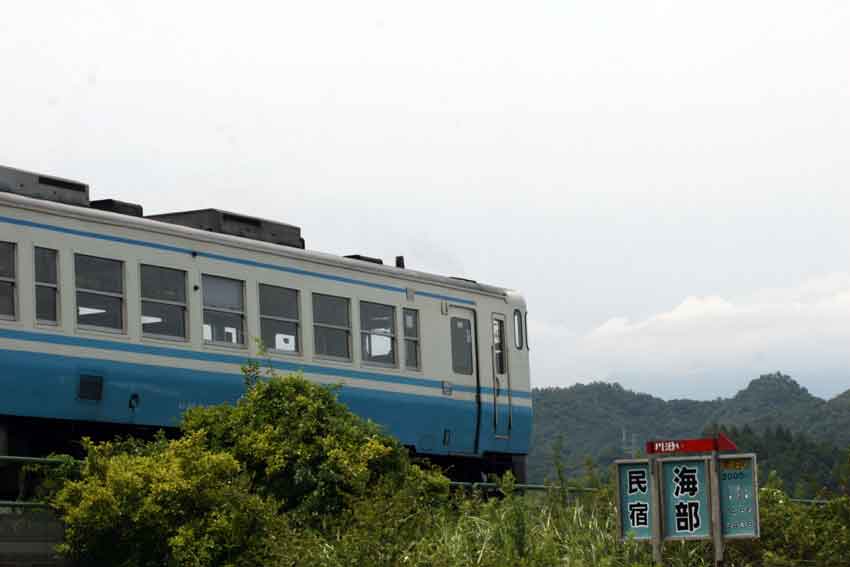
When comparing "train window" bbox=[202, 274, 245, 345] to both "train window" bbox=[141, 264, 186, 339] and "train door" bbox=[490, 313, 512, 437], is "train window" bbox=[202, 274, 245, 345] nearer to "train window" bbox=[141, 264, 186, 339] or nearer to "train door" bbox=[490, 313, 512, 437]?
"train window" bbox=[141, 264, 186, 339]

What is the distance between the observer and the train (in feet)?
63.9

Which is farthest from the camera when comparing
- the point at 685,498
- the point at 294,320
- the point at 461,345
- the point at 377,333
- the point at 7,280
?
the point at 461,345

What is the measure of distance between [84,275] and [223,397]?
2.67 metres

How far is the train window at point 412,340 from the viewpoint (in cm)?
2506

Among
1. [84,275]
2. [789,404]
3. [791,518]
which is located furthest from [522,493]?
[789,404]

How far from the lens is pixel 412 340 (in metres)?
25.2

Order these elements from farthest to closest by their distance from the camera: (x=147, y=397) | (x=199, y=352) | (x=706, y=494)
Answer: (x=199, y=352) < (x=147, y=397) < (x=706, y=494)

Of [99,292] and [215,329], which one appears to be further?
[215,329]

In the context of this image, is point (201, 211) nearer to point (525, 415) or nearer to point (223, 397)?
point (223, 397)

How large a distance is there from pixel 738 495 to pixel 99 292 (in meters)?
8.41

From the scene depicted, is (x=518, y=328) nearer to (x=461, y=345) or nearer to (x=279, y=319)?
(x=461, y=345)

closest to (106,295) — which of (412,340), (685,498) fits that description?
(412,340)

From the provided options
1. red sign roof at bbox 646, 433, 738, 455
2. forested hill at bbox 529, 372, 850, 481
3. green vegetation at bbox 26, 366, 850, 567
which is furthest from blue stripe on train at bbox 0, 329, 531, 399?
forested hill at bbox 529, 372, 850, 481

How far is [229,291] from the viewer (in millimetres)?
22125
